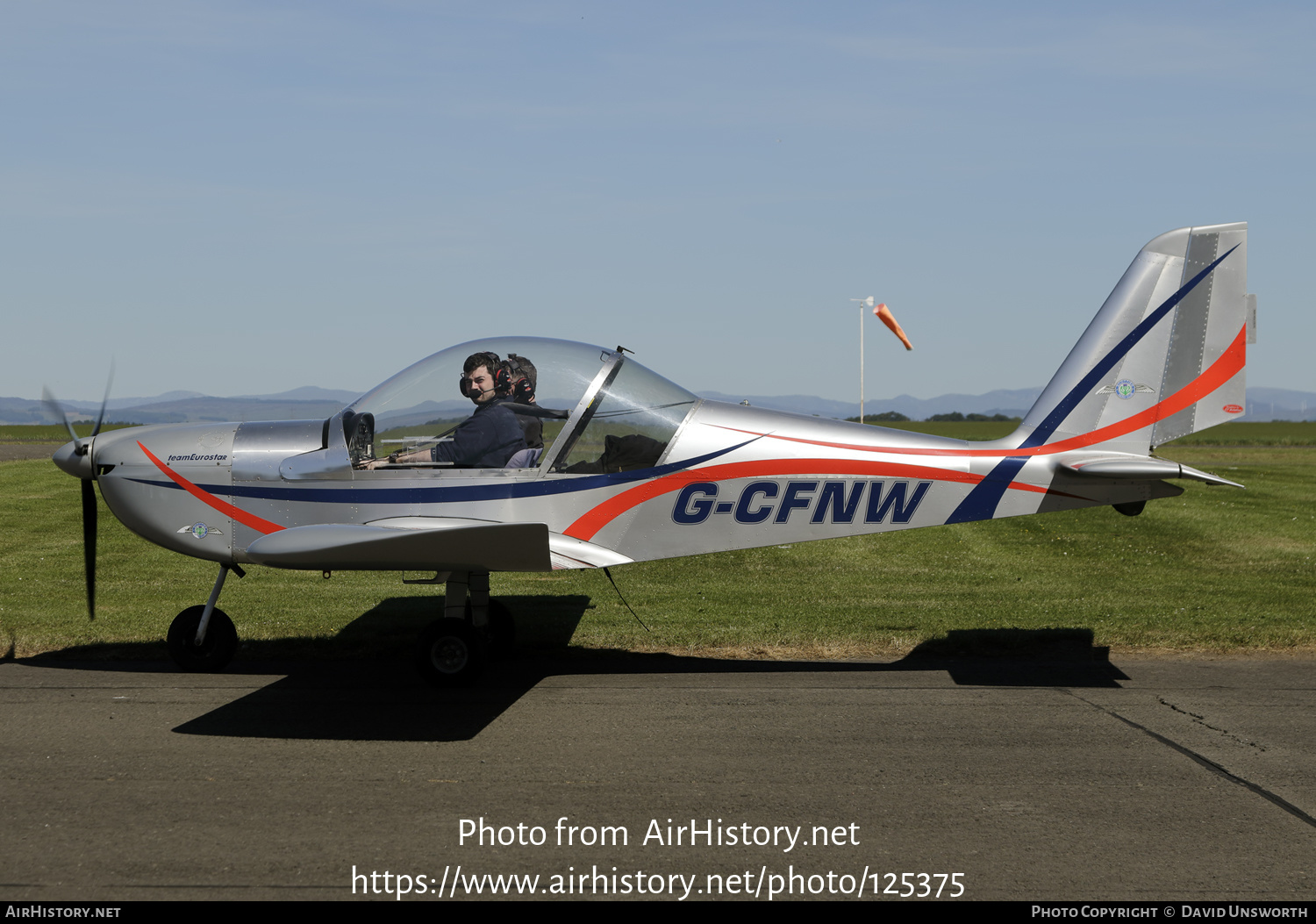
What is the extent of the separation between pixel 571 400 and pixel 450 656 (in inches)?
80.2

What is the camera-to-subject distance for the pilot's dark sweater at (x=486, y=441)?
7730 millimetres

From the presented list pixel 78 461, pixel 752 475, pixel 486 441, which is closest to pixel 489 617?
pixel 486 441

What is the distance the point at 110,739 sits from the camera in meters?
6.16

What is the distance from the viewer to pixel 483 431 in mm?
7766

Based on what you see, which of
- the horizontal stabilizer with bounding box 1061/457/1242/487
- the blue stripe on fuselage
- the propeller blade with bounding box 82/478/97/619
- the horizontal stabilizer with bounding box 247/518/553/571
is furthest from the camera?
the propeller blade with bounding box 82/478/97/619

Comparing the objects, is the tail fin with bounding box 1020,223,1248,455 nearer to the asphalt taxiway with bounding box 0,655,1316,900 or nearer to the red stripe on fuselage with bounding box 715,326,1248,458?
the red stripe on fuselage with bounding box 715,326,1248,458

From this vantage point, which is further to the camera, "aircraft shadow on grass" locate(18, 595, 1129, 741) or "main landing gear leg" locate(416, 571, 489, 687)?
"main landing gear leg" locate(416, 571, 489, 687)

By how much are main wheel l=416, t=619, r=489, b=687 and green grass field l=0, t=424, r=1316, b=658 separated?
58.3 inches

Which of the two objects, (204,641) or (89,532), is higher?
(89,532)

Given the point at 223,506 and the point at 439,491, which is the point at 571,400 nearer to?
the point at 439,491

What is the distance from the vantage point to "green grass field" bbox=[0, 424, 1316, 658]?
358 inches

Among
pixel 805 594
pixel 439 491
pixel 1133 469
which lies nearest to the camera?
pixel 1133 469

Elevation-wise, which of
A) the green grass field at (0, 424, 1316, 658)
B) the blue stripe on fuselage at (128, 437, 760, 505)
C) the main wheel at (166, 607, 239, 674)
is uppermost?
the blue stripe on fuselage at (128, 437, 760, 505)

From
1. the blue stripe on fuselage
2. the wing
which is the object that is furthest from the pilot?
the wing
